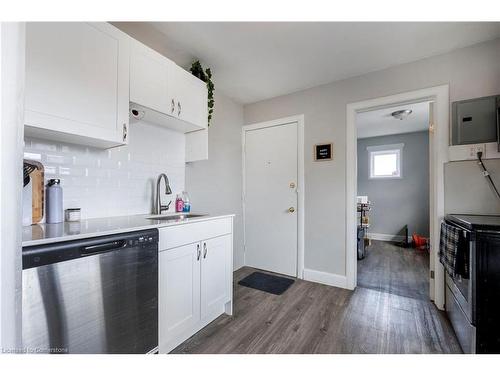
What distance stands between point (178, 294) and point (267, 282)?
142 centimetres

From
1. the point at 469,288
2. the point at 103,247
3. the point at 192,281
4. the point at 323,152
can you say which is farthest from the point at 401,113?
the point at 103,247

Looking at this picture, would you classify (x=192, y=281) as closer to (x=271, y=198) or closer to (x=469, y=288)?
(x=271, y=198)

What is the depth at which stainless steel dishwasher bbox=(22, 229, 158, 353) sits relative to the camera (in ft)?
2.92

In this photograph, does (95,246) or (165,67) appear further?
(165,67)

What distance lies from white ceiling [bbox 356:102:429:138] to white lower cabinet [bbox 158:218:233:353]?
3121mm

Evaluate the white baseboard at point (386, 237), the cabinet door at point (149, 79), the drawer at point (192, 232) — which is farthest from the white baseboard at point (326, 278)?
the white baseboard at point (386, 237)

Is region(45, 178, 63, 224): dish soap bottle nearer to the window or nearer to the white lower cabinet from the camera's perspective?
the white lower cabinet

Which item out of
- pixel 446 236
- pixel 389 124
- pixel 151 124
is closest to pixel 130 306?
pixel 151 124

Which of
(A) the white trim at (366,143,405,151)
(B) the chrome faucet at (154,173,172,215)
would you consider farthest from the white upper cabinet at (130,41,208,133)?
(A) the white trim at (366,143,405,151)

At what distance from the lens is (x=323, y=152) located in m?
2.65

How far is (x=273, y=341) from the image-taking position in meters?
1.60

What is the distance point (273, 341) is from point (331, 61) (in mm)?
2521

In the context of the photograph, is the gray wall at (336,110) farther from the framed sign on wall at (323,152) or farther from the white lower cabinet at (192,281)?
the white lower cabinet at (192,281)
